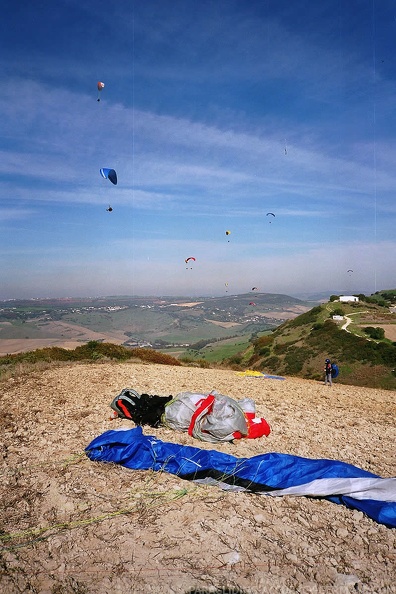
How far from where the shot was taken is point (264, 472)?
17.0 feet

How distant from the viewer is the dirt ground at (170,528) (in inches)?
136

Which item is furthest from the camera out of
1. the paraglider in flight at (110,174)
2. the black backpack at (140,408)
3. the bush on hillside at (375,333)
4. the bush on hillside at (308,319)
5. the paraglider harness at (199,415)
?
the bush on hillside at (308,319)

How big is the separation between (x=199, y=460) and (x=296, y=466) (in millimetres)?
1528

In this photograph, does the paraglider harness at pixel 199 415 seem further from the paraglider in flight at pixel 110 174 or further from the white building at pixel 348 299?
the white building at pixel 348 299

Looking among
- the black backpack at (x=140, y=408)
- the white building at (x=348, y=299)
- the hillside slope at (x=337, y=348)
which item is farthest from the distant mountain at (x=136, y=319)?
the white building at (x=348, y=299)

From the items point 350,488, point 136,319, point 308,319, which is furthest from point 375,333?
point 136,319

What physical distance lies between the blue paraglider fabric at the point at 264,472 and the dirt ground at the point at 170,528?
13cm

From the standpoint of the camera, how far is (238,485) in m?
5.03

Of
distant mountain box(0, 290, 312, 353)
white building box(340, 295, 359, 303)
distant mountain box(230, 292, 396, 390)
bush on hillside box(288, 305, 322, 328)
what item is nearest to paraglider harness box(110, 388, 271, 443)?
distant mountain box(0, 290, 312, 353)

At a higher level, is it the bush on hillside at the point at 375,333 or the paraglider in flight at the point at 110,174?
the paraglider in flight at the point at 110,174

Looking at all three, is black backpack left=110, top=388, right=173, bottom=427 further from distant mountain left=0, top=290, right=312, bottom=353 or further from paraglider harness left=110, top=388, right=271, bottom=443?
distant mountain left=0, top=290, right=312, bottom=353

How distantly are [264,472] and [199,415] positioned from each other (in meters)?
1.96

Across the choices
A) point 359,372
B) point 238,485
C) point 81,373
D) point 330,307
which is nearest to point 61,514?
point 238,485

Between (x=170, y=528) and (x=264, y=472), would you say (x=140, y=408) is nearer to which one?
(x=264, y=472)
